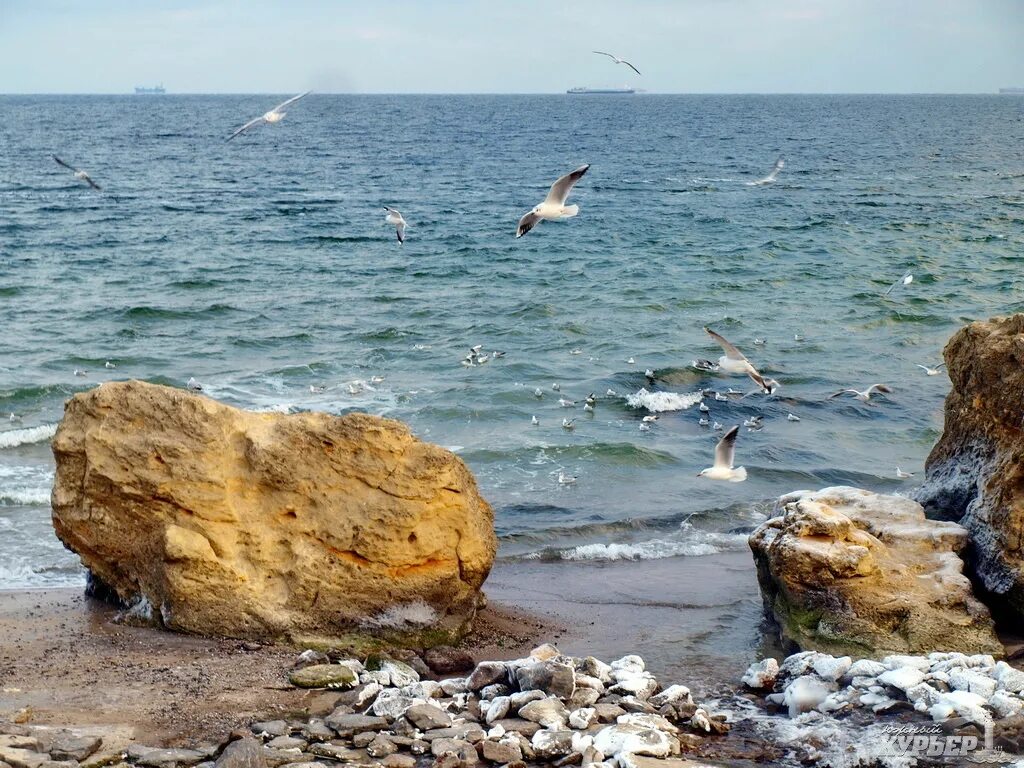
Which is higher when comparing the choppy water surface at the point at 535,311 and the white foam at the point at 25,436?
the choppy water surface at the point at 535,311

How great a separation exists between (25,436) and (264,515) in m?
6.99

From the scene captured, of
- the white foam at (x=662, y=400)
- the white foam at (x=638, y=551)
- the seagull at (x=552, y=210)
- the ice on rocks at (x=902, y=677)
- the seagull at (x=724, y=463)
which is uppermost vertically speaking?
the seagull at (x=552, y=210)

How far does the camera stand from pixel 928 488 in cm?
1017

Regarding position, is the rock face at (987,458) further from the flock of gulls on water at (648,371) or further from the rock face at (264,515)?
the rock face at (264,515)

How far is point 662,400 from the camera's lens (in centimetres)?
1684

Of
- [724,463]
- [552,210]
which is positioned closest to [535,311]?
[552,210]

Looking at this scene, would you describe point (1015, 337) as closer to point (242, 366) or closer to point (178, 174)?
point (242, 366)

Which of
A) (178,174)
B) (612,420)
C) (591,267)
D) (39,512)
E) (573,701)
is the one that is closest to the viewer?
(573,701)

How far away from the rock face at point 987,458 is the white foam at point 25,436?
32.1ft

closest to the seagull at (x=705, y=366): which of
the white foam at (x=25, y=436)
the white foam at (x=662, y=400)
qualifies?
the white foam at (x=662, y=400)

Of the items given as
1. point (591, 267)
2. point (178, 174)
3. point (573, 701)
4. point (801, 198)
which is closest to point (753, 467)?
point (573, 701)

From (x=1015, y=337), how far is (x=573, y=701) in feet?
14.9

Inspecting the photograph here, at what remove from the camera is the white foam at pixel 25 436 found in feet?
46.9

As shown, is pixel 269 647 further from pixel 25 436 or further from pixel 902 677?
pixel 25 436
